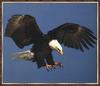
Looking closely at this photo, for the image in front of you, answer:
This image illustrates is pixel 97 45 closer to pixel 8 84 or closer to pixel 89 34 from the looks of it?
pixel 89 34

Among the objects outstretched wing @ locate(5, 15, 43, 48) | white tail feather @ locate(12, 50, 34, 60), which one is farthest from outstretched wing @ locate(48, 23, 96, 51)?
white tail feather @ locate(12, 50, 34, 60)

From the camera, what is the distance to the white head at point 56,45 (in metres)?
2.68

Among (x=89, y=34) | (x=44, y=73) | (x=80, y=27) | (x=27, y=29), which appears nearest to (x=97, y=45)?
(x=89, y=34)

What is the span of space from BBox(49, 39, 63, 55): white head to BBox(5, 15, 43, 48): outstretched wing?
0.21m

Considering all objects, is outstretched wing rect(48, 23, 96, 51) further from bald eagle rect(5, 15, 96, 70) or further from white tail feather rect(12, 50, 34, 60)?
white tail feather rect(12, 50, 34, 60)

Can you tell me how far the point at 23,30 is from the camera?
2.75 meters

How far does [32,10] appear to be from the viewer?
272 cm

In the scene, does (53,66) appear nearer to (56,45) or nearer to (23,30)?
(56,45)

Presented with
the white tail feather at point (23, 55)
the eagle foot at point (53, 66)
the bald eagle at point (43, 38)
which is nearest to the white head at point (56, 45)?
the bald eagle at point (43, 38)

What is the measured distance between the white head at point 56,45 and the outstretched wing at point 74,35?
0.19 ft

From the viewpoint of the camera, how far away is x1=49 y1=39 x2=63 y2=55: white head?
8.80 ft

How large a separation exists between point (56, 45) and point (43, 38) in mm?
225

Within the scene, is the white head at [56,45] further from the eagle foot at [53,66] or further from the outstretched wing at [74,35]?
the eagle foot at [53,66]

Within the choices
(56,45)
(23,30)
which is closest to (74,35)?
(56,45)
